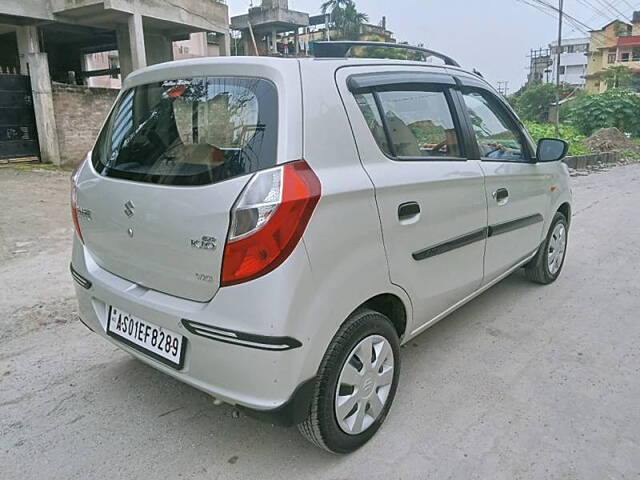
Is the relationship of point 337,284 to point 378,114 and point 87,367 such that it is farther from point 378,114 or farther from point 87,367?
point 87,367

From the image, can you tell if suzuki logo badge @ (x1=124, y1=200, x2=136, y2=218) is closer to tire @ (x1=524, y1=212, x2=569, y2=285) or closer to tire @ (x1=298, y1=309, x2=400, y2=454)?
tire @ (x1=298, y1=309, x2=400, y2=454)

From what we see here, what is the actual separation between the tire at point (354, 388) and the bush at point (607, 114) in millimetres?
24460

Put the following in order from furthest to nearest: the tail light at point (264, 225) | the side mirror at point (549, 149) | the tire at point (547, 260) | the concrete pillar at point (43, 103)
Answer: the concrete pillar at point (43, 103)
the tire at point (547, 260)
the side mirror at point (549, 149)
the tail light at point (264, 225)

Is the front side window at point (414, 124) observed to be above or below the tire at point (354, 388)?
above

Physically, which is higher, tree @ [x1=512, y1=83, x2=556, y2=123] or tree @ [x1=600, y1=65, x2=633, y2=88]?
tree @ [x1=600, y1=65, x2=633, y2=88]

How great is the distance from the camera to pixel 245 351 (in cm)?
180

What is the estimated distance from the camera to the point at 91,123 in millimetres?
11102

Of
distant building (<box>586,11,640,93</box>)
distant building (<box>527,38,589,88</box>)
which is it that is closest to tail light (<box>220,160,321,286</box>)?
distant building (<box>586,11,640,93</box>)

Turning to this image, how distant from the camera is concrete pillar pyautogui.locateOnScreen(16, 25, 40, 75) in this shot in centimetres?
1032

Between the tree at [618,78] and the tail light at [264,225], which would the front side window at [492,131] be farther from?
the tree at [618,78]

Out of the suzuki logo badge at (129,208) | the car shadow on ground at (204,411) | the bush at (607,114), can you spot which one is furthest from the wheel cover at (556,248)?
the bush at (607,114)

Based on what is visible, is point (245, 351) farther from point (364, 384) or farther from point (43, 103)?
point (43, 103)

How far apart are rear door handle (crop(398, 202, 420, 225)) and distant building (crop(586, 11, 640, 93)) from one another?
175 feet

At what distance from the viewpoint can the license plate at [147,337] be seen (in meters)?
1.99
